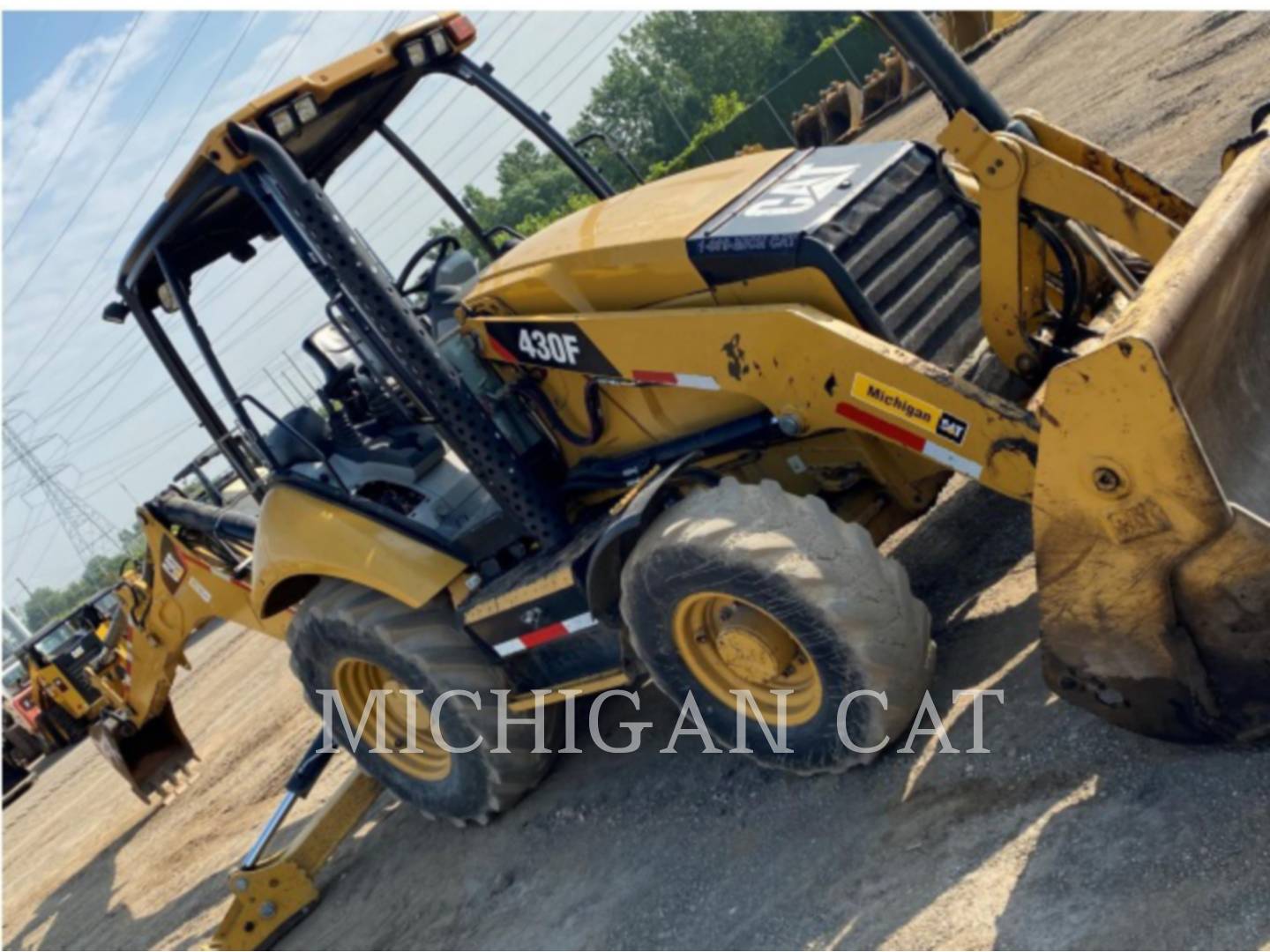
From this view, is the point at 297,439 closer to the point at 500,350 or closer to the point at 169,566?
the point at 500,350

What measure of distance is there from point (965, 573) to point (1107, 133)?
7.46 m

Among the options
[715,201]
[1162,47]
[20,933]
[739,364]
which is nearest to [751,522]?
[739,364]

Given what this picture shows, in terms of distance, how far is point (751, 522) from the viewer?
A: 4035mm

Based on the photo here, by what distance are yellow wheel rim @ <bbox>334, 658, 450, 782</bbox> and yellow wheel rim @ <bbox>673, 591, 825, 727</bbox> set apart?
1827 millimetres

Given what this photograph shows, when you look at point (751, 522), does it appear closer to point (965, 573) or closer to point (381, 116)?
point (965, 573)

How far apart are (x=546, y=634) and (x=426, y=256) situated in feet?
6.43

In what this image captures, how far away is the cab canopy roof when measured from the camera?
482cm

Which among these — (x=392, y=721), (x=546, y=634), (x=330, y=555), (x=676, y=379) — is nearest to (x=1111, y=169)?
(x=676, y=379)

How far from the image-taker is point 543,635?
4988 millimetres

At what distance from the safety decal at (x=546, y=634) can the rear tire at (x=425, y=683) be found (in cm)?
22

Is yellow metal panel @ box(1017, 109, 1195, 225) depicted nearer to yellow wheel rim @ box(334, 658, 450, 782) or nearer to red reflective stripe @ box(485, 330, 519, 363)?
red reflective stripe @ box(485, 330, 519, 363)

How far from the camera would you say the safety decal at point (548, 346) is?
477 cm

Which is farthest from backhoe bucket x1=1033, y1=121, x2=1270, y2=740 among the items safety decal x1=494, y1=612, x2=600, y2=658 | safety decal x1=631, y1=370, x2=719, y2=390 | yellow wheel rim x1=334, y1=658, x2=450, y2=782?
yellow wheel rim x1=334, y1=658, x2=450, y2=782

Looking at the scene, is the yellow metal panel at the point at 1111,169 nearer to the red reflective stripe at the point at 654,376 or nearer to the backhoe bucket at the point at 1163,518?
the backhoe bucket at the point at 1163,518
